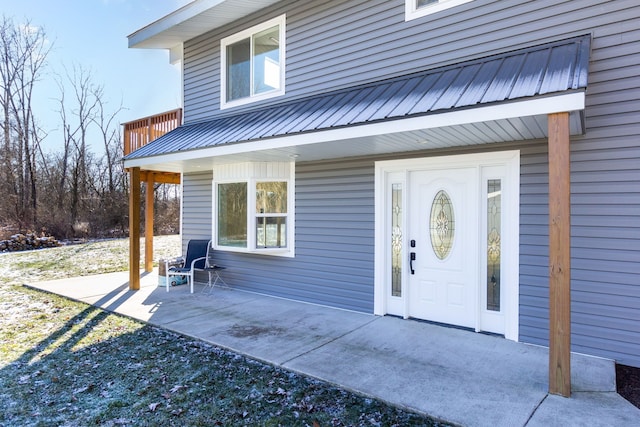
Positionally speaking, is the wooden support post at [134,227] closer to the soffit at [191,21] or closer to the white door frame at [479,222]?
the soffit at [191,21]

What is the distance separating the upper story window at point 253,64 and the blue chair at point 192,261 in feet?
9.31

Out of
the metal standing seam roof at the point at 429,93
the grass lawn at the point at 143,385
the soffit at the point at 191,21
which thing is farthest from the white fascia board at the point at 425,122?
the soffit at the point at 191,21

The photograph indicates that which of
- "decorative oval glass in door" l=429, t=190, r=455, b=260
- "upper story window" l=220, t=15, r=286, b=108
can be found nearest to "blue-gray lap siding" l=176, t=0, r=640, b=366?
"decorative oval glass in door" l=429, t=190, r=455, b=260

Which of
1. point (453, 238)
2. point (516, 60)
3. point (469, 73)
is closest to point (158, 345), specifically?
point (453, 238)

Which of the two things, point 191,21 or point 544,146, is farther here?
point 191,21

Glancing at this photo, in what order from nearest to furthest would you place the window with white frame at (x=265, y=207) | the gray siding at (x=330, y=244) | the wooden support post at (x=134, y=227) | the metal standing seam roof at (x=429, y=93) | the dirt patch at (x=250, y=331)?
the metal standing seam roof at (x=429, y=93) < the dirt patch at (x=250, y=331) < the gray siding at (x=330, y=244) < the window with white frame at (x=265, y=207) < the wooden support post at (x=134, y=227)

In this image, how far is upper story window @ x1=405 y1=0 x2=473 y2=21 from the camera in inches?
194

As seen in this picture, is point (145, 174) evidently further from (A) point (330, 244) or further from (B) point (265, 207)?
(A) point (330, 244)

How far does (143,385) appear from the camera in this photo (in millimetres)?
3455

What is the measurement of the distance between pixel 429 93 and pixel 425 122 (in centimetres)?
69

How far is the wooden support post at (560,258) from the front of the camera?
3.13m

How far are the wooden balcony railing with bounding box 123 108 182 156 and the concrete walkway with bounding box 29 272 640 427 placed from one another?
413 cm

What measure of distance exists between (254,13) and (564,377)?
23.5 ft

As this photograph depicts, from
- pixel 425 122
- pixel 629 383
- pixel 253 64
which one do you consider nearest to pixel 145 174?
pixel 253 64
